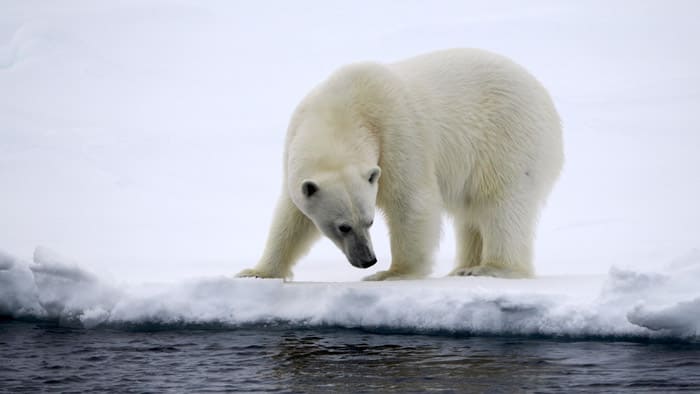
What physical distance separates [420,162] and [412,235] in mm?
486

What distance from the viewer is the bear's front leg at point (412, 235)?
607 cm

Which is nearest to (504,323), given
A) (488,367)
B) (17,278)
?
(488,367)

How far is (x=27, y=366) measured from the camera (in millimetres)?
4750

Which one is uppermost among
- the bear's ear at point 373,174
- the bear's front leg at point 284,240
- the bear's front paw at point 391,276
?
the bear's ear at point 373,174

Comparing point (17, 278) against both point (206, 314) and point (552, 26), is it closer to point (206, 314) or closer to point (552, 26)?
point (206, 314)

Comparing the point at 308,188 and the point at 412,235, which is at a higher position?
the point at 308,188

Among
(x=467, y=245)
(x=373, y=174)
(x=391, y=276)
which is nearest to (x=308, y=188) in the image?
(x=373, y=174)

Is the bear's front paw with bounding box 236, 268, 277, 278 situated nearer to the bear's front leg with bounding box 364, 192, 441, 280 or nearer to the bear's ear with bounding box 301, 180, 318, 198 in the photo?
the bear's front leg with bounding box 364, 192, 441, 280

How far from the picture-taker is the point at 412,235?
6.08m

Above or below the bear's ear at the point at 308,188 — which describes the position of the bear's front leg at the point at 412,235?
below

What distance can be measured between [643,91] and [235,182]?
8677 millimetres

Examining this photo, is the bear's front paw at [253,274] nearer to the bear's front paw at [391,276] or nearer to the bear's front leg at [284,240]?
the bear's front leg at [284,240]

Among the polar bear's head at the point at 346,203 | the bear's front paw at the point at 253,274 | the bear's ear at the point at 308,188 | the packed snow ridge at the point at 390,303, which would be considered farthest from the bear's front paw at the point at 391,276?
the bear's ear at the point at 308,188

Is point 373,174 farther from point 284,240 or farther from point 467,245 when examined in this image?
point 467,245
